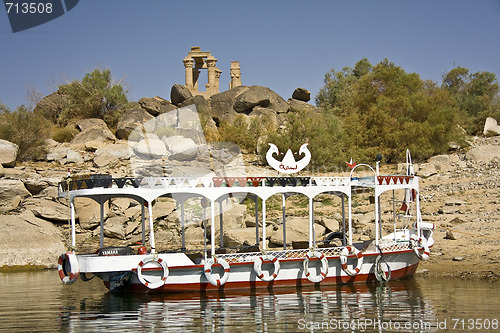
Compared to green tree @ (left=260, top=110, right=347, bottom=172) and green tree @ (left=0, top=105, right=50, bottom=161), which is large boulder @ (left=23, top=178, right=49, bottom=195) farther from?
green tree @ (left=260, top=110, right=347, bottom=172)

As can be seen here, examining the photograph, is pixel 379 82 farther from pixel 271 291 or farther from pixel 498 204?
pixel 271 291

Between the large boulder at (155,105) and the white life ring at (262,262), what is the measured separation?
34.2 metres

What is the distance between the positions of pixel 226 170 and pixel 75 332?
24004 millimetres

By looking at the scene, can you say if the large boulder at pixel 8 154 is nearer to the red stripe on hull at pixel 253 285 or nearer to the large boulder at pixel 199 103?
the large boulder at pixel 199 103

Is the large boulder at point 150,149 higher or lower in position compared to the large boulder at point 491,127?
lower

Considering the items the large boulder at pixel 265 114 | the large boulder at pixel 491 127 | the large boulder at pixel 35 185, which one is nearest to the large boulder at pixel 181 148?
the large boulder at pixel 35 185

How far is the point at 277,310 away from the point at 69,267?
5.84m

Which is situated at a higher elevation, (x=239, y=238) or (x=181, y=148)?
(x=181, y=148)

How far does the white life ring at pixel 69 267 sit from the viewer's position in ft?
51.5

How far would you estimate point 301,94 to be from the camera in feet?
184

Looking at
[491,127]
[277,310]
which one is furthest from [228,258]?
[491,127]

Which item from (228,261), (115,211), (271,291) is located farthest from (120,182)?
(115,211)

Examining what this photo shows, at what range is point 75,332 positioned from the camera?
41.3 ft

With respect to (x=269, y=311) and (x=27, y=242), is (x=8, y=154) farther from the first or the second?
(x=269, y=311)
